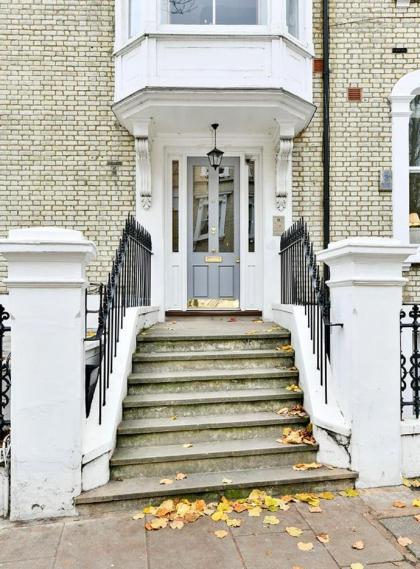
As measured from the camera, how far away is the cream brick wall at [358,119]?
6.98 m

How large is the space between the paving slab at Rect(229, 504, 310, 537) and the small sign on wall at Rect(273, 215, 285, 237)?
14.5 feet

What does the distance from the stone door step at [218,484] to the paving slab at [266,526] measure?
227mm

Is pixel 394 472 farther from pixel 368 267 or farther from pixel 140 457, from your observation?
pixel 140 457

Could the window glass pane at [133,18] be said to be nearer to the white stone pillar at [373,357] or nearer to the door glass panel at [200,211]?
the door glass panel at [200,211]

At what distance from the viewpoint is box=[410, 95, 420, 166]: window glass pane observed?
732 cm

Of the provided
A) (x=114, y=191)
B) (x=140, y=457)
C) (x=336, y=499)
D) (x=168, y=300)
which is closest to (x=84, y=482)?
(x=140, y=457)

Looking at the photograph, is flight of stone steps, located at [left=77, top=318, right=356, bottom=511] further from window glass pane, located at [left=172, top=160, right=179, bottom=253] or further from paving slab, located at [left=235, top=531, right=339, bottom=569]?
window glass pane, located at [left=172, top=160, right=179, bottom=253]

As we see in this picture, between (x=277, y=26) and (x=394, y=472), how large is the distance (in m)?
5.56

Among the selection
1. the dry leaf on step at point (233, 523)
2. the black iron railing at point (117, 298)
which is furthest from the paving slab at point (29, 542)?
the dry leaf on step at point (233, 523)

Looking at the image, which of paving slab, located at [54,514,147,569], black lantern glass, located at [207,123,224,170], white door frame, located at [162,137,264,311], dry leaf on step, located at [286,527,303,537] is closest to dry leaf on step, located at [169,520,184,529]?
paving slab, located at [54,514,147,569]

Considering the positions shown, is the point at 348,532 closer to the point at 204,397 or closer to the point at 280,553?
the point at 280,553

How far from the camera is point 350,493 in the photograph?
346 centimetres

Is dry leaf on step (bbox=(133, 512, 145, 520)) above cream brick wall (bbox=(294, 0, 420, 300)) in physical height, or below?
below

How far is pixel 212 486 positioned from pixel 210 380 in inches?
46.7
